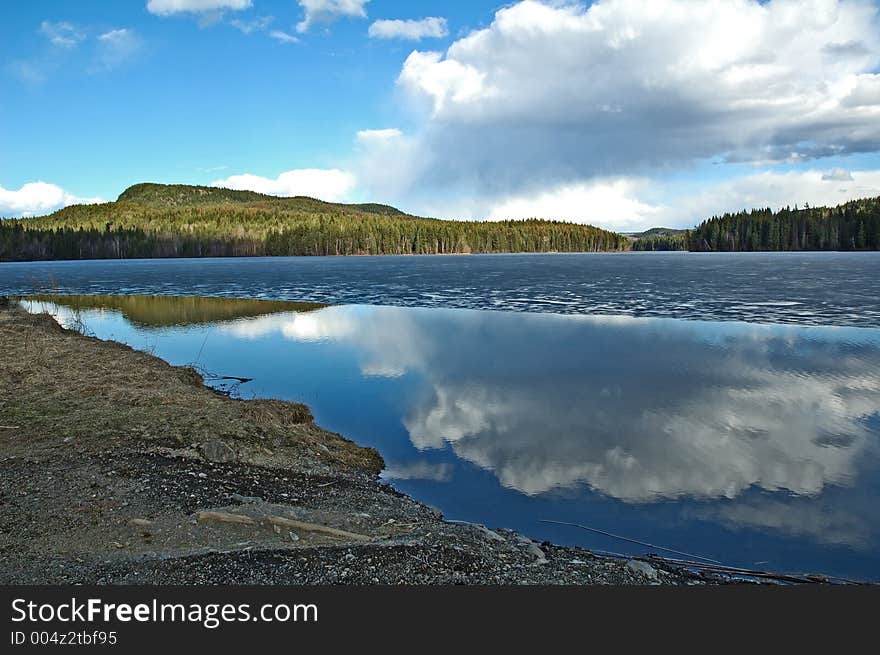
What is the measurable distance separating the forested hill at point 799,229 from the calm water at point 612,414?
508 ft

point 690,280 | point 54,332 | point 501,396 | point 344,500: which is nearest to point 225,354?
point 54,332

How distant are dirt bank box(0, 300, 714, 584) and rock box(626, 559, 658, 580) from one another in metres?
0.02

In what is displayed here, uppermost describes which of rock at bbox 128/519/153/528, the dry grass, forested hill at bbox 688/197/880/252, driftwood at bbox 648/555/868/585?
forested hill at bbox 688/197/880/252

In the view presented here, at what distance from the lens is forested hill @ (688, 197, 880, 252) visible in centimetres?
15700

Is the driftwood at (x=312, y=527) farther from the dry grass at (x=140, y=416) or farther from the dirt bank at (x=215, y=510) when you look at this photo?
the dry grass at (x=140, y=416)

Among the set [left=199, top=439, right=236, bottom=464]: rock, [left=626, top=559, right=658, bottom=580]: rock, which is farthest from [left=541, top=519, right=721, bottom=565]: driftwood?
[left=199, top=439, right=236, bottom=464]: rock

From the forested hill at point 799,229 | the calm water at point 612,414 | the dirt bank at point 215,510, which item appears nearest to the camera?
the dirt bank at point 215,510

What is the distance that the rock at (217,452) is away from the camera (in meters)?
10.3

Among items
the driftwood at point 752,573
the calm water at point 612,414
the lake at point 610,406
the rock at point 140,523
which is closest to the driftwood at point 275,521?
the rock at point 140,523

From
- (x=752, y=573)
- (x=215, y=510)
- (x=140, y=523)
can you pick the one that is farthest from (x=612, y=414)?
(x=140, y=523)

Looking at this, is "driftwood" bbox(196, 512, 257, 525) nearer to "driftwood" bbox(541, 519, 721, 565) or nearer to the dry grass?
the dry grass

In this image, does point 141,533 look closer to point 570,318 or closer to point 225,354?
point 225,354

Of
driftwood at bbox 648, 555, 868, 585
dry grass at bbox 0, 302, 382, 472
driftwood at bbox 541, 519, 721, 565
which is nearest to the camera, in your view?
driftwood at bbox 648, 555, 868, 585

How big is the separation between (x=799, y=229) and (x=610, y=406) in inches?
7409
